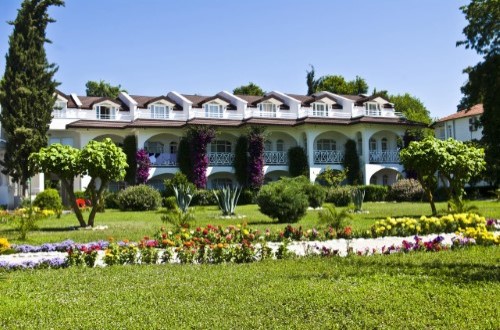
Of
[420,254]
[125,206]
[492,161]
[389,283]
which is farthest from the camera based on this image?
[492,161]

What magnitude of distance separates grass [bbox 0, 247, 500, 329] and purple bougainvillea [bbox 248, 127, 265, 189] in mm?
28541

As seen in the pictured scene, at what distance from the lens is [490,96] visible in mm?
31016

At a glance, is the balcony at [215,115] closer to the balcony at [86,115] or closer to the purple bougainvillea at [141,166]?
the balcony at [86,115]

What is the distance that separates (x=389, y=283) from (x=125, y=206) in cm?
2494

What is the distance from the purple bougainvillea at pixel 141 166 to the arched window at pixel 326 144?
13.5 meters

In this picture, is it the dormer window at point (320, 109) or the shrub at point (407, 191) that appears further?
the dormer window at point (320, 109)

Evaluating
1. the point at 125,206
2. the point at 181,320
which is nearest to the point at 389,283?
the point at 181,320


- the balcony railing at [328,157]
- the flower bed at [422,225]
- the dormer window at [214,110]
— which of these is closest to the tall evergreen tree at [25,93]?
the dormer window at [214,110]

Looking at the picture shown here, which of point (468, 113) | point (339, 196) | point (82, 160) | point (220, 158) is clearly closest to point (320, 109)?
point (220, 158)

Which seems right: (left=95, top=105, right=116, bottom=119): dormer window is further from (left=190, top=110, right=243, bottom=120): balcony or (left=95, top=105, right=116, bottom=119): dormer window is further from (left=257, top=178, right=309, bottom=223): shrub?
(left=257, top=178, right=309, bottom=223): shrub

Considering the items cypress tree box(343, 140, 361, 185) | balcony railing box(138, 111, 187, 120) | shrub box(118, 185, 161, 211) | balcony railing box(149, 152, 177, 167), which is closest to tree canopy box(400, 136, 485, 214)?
shrub box(118, 185, 161, 211)

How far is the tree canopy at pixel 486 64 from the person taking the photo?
30.2 m

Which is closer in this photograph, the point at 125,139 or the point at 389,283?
the point at 389,283

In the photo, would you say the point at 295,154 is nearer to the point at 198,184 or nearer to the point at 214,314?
the point at 198,184
